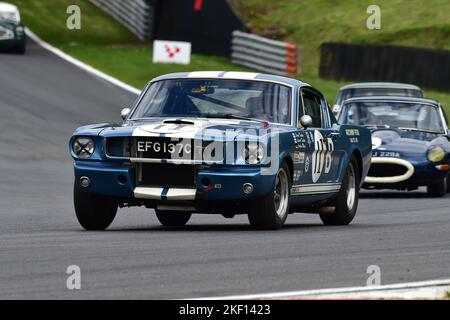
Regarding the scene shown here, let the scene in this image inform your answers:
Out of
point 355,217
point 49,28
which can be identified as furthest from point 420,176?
point 49,28

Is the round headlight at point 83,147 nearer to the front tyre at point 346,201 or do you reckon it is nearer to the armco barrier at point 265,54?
the front tyre at point 346,201

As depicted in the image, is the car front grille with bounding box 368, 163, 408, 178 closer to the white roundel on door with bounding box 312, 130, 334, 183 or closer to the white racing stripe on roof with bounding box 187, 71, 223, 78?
the white roundel on door with bounding box 312, 130, 334, 183

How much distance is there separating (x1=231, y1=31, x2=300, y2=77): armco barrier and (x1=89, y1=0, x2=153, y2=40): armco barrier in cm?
525

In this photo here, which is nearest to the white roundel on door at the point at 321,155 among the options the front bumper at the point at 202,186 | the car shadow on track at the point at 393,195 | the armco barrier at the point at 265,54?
the front bumper at the point at 202,186

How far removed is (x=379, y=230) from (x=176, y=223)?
6.60 feet

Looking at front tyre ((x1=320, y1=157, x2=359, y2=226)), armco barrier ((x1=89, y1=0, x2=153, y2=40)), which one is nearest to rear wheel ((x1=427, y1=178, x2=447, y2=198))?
front tyre ((x1=320, y1=157, x2=359, y2=226))

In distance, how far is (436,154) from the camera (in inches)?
709

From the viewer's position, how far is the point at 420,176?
1783cm

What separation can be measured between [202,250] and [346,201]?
388cm

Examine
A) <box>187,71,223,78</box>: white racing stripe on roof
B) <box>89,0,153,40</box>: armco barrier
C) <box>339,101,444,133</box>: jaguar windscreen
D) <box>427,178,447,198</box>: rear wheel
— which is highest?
<box>89,0,153,40</box>: armco barrier

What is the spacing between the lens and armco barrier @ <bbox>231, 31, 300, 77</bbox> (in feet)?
118

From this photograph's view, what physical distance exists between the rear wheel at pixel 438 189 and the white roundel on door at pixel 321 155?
5.66 m

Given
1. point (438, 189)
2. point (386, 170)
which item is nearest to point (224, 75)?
point (386, 170)

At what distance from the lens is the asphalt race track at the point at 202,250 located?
797 cm
